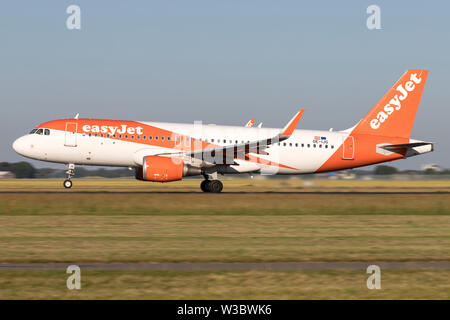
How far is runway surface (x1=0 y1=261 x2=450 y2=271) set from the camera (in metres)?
13.5

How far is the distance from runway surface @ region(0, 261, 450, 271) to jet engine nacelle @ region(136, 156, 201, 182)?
19724mm

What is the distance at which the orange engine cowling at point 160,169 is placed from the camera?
33.8 m

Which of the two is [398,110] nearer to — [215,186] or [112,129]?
[215,186]

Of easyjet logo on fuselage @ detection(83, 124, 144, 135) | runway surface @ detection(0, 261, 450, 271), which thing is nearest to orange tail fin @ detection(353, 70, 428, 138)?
easyjet logo on fuselage @ detection(83, 124, 144, 135)

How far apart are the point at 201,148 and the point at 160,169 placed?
3.65 m

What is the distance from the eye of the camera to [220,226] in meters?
22.5

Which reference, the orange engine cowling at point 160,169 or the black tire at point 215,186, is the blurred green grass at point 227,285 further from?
the black tire at point 215,186

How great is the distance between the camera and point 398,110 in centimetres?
4150

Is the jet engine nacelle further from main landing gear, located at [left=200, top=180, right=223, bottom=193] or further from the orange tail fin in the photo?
the orange tail fin

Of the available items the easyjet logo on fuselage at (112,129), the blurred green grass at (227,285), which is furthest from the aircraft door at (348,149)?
the blurred green grass at (227,285)

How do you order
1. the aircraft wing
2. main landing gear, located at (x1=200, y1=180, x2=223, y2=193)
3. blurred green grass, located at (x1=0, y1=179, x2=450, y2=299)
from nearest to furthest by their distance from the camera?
1. blurred green grass, located at (x1=0, y1=179, x2=450, y2=299)
2. the aircraft wing
3. main landing gear, located at (x1=200, y1=180, x2=223, y2=193)

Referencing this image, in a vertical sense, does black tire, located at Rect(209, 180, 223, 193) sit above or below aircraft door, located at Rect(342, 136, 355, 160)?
below

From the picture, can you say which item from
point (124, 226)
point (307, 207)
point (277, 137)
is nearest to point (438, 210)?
point (307, 207)

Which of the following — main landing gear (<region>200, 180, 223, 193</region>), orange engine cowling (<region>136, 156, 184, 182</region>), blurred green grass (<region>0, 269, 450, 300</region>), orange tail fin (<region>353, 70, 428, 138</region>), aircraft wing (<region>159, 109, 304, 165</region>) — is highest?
orange tail fin (<region>353, 70, 428, 138</region>)
